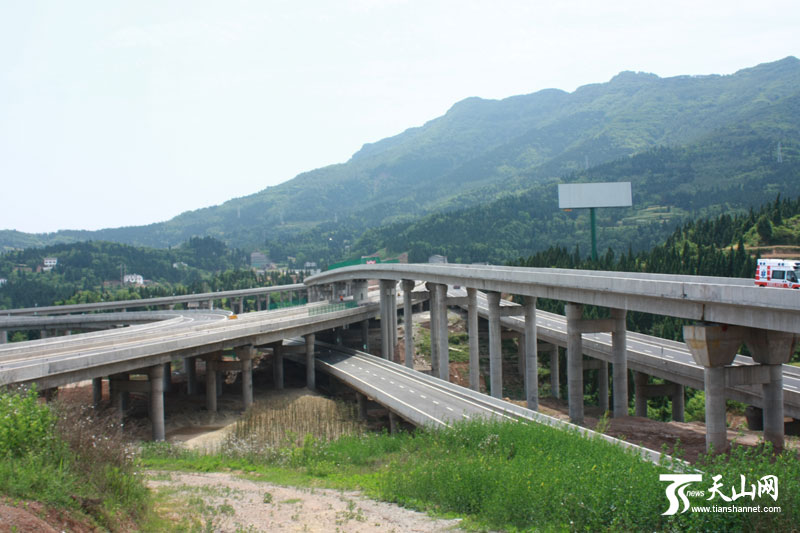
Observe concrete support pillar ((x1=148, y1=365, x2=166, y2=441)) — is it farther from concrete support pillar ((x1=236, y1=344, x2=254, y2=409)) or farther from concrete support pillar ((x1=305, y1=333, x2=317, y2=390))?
concrete support pillar ((x1=305, y1=333, x2=317, y2=390))

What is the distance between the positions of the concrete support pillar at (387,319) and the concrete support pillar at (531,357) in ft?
97.5

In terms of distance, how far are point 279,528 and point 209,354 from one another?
38199mm

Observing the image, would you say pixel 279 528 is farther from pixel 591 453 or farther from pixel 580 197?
Result: pixel 580 197

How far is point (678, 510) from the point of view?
15.3 m

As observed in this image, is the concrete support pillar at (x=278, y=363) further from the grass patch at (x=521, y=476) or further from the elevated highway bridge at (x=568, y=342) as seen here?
the grass patch at (x=521, y=476)

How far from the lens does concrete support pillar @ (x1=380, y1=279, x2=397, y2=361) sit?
76.1m

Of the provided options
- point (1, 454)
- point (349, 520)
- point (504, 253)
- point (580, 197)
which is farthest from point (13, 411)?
point (504, 253)

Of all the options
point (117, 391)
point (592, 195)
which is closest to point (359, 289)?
point (592, 195)

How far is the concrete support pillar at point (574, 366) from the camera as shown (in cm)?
4184

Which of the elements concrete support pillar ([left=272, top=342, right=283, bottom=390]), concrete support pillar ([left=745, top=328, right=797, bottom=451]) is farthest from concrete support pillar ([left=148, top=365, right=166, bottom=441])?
concrete support pillar ([left=745, top=328, right=797, bottom=451])

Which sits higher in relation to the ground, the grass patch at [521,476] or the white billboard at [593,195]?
the white billboard at [593,195]

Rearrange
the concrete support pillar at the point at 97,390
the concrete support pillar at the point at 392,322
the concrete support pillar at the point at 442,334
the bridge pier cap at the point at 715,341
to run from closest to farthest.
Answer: the bridge pier cap at the point at 715,341 < the concrete support pillar at the point at 97,390 < the concrete support pillar at the point at 442,334 < the concrete support pillar at the point at 392,322

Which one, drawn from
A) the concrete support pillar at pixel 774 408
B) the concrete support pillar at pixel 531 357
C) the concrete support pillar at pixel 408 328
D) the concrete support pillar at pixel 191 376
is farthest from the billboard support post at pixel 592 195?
the concrete support pillar at pixel 774 408

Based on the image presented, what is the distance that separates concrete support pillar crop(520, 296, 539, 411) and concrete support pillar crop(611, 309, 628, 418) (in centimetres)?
608
